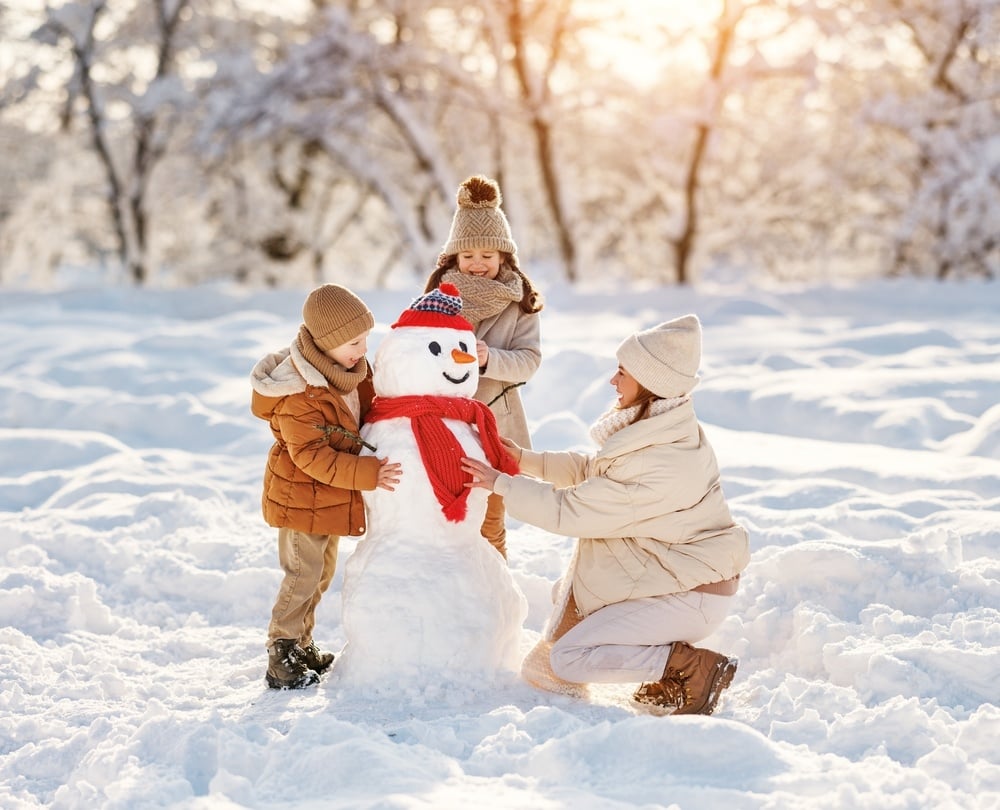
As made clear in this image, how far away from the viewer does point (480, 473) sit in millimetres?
3365

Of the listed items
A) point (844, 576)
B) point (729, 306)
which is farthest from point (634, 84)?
point (844, 576)

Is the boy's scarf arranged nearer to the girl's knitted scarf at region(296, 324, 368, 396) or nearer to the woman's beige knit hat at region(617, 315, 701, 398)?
the girl's knitted scarf at region(296, 324, 368, 396)

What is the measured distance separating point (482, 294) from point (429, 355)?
1.85ft

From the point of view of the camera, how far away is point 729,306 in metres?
11.0

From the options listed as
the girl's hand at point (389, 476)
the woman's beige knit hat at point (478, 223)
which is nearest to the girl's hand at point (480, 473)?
the girl's hand at point (389, 476)

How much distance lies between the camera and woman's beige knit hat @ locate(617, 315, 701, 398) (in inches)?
130

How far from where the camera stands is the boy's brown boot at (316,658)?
356 cm

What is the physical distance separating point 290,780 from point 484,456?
1.19 metres

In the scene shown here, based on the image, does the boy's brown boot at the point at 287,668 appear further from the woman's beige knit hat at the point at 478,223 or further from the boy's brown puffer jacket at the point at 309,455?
the woman's beige knit hat at the point at 478,223

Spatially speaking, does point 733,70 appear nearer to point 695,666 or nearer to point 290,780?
point 695,666

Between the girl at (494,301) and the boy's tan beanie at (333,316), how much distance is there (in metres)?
0.49

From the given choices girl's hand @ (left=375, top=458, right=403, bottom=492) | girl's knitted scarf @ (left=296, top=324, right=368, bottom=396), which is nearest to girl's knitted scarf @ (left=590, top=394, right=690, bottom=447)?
girl's hand @ (left=375, top=458, right=403, bottom=492)

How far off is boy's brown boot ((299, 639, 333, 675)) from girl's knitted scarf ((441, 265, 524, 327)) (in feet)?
4.11

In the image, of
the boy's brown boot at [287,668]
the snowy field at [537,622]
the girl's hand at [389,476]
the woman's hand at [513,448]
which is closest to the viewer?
the snowy field at [537,622]
